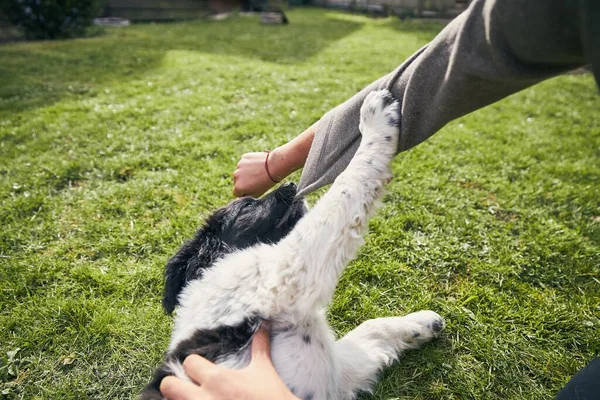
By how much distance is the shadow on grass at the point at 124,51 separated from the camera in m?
6.29

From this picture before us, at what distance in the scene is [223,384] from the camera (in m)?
1.43

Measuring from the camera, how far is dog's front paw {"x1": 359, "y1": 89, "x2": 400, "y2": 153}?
1686 mm

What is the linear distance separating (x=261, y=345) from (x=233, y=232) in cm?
67

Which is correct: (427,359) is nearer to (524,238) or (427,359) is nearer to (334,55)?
(524,238)

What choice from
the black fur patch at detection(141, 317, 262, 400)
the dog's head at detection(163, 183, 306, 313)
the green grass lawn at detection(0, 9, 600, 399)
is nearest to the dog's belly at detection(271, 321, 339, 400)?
the black fur patch at detection(141, 317, 262, 400)

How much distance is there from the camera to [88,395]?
2.07m

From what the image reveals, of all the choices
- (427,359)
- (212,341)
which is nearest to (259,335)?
(212,341)

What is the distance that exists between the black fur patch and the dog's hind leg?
1.92 ft

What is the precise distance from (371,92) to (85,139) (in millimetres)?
4062

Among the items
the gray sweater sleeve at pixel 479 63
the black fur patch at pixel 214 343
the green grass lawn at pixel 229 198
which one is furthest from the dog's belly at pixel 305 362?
the gray sweater sleeve at pixel 479 63

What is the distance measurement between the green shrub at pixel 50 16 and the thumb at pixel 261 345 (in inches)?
459

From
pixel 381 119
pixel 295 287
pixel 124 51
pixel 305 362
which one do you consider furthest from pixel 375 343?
pixel 124 51

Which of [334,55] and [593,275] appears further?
[334,55]

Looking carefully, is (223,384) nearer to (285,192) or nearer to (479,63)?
(285,192)
